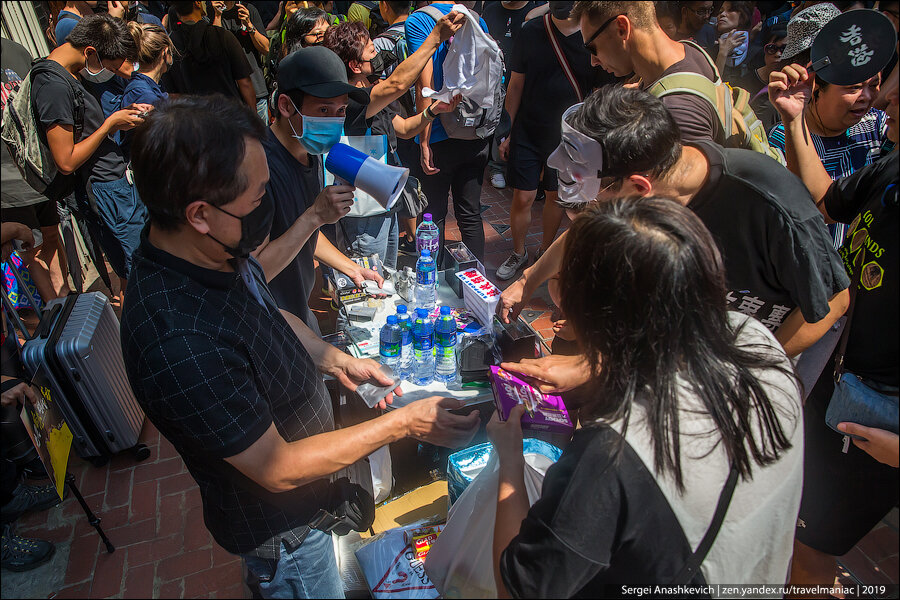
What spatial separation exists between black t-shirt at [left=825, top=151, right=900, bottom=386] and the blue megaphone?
71.8 inches

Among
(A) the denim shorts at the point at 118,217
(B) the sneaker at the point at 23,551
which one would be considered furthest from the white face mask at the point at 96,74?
(B) the sneaker at the point at 23,551

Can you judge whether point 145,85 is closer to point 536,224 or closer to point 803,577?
point 536,224

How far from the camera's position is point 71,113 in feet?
11.6

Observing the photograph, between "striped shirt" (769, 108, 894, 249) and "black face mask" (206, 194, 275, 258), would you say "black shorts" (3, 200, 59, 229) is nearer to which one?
"black face mask" (206, 194, 275, 258)

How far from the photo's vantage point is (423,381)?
8.87 ft

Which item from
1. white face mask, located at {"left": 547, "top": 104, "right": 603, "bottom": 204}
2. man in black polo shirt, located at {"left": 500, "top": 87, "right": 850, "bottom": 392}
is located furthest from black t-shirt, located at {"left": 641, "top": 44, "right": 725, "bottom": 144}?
white face mask, located at {"left": 547, "top": 104, "right": 603, "bottom": 204}

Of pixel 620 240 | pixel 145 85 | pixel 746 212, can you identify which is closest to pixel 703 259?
pixel 620 240

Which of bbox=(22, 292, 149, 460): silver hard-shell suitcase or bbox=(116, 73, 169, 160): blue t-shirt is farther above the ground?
bbox=(116, 73, 169, 160): blue t-shirt

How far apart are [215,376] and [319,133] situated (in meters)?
1.63

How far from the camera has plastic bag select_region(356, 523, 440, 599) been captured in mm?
2219

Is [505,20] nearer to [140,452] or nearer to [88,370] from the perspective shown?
[88,370]

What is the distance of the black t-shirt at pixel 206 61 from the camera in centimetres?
545

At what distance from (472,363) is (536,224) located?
372 cm

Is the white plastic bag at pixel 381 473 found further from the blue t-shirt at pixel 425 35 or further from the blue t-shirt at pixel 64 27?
the blue t-shirt at pixel 64 27
